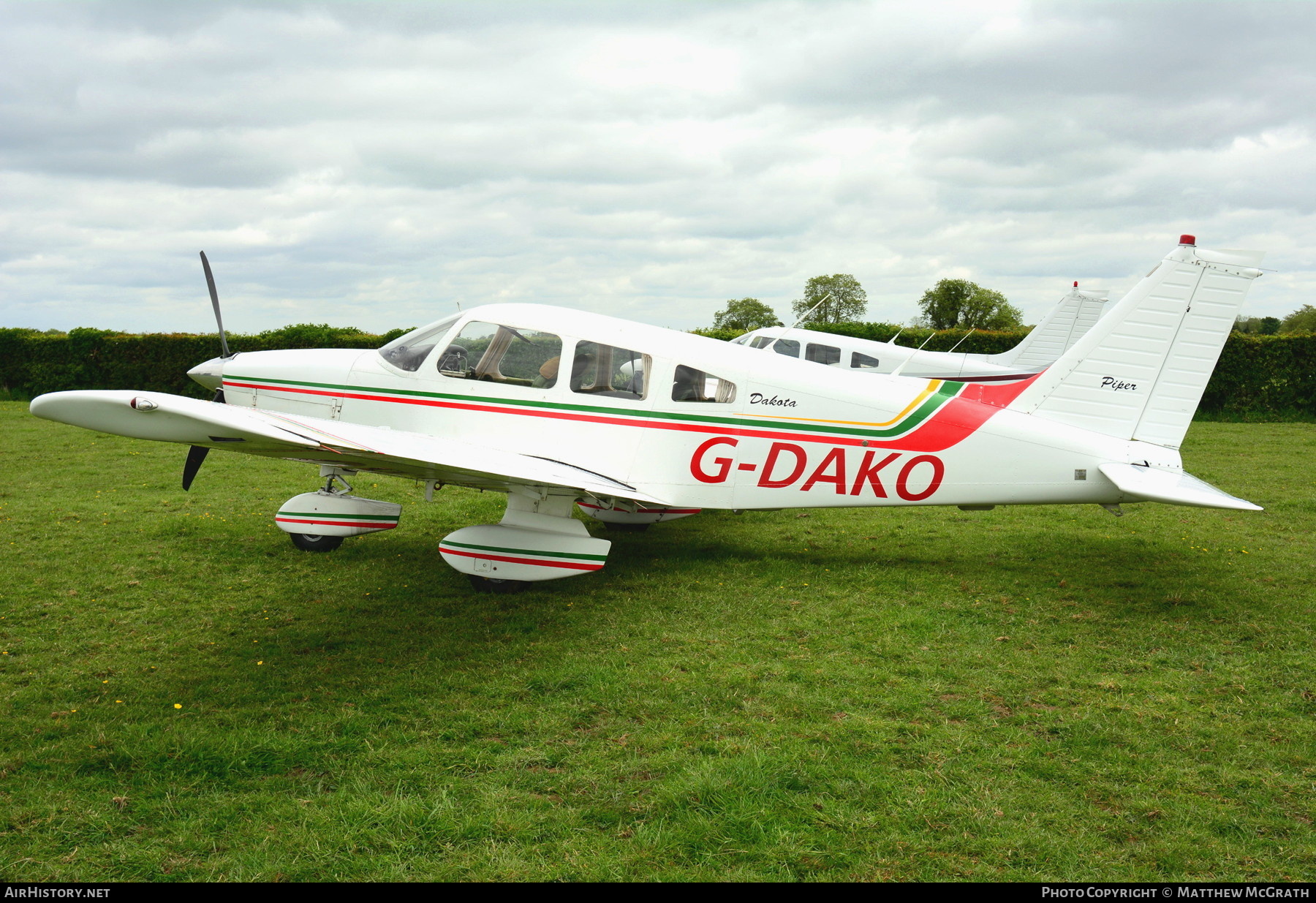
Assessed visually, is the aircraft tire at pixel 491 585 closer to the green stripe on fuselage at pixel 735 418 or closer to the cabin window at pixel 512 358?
the green stripe on fuselage at pixel 735 418

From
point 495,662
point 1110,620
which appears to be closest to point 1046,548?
point 1110,620

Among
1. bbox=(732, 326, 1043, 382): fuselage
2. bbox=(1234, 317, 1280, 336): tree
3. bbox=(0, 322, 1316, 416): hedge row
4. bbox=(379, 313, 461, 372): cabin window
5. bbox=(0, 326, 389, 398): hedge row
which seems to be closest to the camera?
bbox=(379, 313, 461, 372): cabin window

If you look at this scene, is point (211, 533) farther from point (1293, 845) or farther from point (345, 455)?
point (1293, 845)

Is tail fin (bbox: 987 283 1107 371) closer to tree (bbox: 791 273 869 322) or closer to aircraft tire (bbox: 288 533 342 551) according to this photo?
aircraft tire (bbox: 288 533 342 551)

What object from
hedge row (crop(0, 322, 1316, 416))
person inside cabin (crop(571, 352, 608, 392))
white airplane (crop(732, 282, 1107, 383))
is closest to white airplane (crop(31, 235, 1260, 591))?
person inside cabin (crop(571, 352, 608, 392))

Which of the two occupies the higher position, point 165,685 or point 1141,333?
point 1141,333

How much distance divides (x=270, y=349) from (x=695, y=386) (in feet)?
63.4

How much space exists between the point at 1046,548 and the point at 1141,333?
2428 mm

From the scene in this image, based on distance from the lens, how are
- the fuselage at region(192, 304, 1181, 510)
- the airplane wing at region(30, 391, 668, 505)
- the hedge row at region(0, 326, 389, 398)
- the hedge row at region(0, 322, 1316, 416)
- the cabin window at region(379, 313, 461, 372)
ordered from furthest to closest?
1. the hedge row at region(0, 326, 389, 398)
2. the hedge row at region(0, 322, 1316, 416)
3. the cabin window at region(379, 313, 461, 372)
4. the fuselage at region(192, 304, 1181, 510)
5. the airplane wing at region(30, 391, 668, 505)

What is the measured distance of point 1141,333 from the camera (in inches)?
264

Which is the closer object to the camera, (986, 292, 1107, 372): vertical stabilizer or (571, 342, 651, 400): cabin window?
(571, 342, 651, 400): cabin window

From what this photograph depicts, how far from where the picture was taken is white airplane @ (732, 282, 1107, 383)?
14305mm

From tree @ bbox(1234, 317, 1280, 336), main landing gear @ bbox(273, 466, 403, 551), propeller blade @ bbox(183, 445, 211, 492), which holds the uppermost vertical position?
tree @ bbox(1234, 317, 1280, 336)

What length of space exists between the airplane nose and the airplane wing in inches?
47.9
